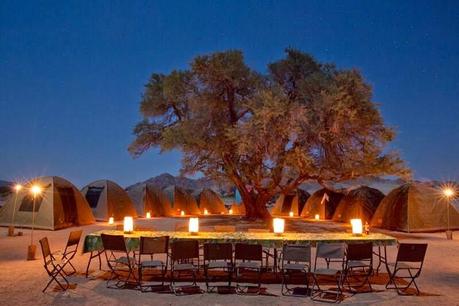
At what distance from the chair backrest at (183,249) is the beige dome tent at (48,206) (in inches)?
472

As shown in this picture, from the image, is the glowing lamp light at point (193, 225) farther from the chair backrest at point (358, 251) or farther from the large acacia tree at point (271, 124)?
the large acacia tree at point (271, 124)

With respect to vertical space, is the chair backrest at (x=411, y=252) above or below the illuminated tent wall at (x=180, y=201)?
below

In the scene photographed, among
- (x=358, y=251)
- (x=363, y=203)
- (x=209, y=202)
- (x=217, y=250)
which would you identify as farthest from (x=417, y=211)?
(x=209, y=202)

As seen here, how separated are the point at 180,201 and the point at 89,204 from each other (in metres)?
10.2

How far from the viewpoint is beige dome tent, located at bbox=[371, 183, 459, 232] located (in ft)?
60.7

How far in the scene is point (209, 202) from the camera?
132ft

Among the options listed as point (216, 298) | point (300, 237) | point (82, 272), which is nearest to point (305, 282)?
point (300, 237)

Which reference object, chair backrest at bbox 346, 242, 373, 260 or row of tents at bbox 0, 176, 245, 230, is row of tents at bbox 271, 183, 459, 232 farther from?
row of tents at bbox 0, 176, 245, 230

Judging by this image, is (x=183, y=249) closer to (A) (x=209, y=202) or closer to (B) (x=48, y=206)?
(B) (x=48, y=206)

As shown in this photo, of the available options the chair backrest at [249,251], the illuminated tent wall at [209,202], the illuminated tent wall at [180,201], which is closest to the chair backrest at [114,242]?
the chair backrest at [249,251]

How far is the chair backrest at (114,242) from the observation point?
7.35 m

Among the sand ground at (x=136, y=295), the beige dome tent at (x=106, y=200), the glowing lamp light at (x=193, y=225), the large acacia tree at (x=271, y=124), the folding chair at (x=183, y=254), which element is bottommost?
the sand ground at (x=136, y=295)

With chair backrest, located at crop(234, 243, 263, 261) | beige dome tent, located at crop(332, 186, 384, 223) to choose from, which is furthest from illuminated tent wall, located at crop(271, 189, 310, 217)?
chair backrest, located at crop(234, 243, 263, 261)

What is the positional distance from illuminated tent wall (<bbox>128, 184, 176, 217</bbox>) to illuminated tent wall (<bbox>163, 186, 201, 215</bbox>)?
154cm
